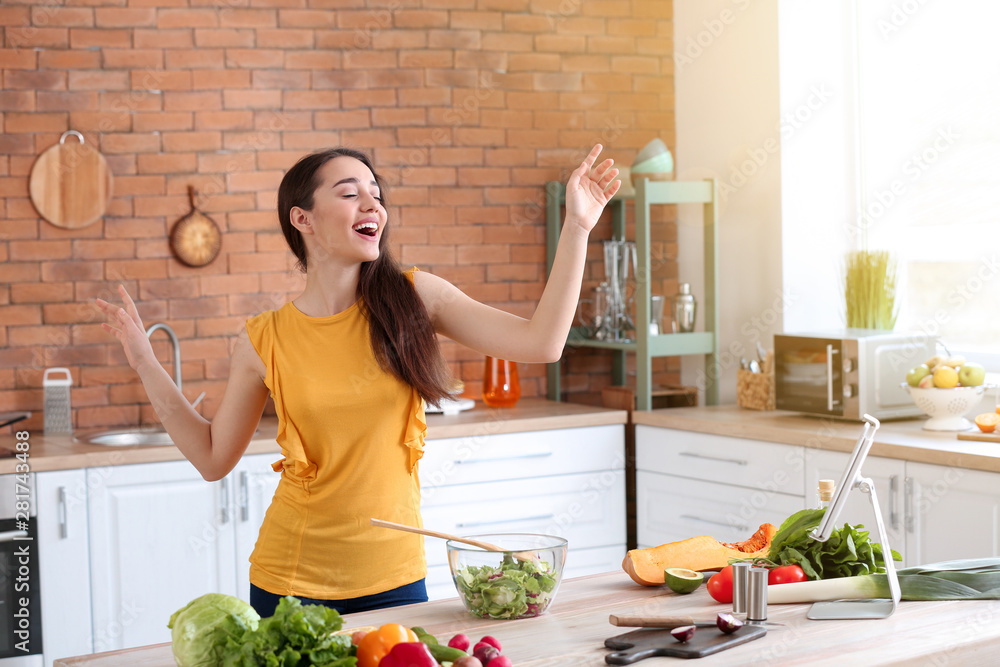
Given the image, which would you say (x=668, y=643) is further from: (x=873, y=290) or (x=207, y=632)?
(x=873, y=290)

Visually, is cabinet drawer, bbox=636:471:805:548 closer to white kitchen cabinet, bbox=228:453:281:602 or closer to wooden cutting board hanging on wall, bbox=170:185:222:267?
white kitchen cabinet, bbox=228:453:281:602

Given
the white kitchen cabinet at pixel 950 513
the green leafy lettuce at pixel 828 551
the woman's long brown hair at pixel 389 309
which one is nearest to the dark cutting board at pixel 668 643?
the green leafy lettuce at pixel 828 551

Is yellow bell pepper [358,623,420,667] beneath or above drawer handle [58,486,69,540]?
above

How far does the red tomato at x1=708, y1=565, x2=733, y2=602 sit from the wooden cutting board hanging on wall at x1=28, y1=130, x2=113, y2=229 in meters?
2.75

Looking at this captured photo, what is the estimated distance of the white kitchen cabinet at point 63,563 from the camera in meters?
3.08

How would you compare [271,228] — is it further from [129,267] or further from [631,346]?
[631,346]

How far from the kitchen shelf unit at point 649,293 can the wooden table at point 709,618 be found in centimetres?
207

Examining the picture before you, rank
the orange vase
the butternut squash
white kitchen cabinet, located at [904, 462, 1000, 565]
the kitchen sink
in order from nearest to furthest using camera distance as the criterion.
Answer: the butternut squash, white kitchen cabinet, located at [904, 462, 1000, 565], the kitchen sink, the orange vase

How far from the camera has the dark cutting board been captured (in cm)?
150

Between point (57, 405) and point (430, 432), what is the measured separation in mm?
1287

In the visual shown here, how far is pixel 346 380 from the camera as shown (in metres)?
2.02

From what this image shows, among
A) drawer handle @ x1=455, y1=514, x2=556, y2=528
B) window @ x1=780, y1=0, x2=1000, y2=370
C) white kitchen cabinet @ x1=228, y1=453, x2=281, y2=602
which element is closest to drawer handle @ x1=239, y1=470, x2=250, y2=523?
white kitchen cabinet @ x1=228, y1=453, x2=281, y2=602

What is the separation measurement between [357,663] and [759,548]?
0.96m

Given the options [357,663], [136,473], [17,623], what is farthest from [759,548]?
[17,623]
